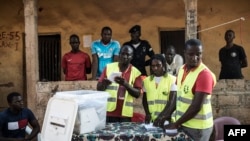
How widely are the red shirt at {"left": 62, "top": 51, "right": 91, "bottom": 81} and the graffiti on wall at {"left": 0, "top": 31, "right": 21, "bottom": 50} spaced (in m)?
2.59

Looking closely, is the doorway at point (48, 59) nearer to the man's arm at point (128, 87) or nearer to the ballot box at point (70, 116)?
the man's arm at point (128, 87)

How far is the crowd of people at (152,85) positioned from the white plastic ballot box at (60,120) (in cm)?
89

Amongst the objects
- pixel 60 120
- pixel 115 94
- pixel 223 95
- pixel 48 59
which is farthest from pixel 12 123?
pixel 48 59

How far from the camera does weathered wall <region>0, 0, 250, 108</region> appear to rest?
8625 millimetres

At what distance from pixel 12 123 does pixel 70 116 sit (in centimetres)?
183

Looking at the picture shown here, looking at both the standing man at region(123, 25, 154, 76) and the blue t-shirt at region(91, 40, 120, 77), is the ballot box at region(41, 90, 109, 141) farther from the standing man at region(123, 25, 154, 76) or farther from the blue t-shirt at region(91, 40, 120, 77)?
the standing man at region(123, 25, 154, 76)

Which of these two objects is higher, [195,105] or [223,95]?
[195,105]

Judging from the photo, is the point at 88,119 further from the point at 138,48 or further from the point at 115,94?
the point at 138,48

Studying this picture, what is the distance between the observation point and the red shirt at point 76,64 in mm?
6709

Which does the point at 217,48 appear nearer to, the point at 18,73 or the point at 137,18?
the point at 137,18

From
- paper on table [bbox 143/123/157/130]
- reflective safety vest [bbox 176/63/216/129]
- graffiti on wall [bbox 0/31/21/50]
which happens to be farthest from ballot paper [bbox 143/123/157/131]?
graffiti on wall [bbox 0/31/21/50]

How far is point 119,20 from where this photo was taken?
8797 mm

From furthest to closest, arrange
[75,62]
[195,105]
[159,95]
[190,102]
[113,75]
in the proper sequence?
1. [75,62]
2. [159,95]
3. [113,75]
4. [190,102]
5. [195,105]

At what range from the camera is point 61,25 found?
884 centimetres
